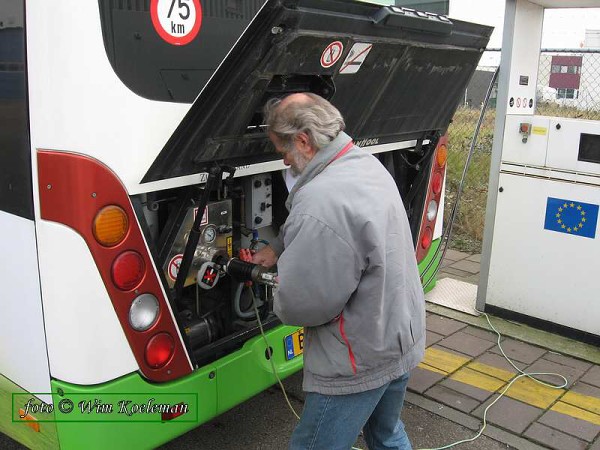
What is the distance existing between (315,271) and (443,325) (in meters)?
2.85

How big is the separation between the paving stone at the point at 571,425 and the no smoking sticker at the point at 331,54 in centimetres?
222

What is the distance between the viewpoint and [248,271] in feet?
8.36

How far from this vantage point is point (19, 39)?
1996 mm

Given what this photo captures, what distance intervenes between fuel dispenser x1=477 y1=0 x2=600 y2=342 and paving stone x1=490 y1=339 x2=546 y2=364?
0.31 metres

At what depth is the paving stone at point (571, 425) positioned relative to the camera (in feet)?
10.5

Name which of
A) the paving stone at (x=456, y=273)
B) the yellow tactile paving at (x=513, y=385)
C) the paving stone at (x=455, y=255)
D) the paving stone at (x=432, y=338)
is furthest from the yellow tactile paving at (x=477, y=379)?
the paving stone at (x=455, y=255)

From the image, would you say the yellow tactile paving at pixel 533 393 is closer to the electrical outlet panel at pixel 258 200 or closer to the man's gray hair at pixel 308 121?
the electrical outlet panel at pixel 258 200

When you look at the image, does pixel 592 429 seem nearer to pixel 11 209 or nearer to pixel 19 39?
pixel 11 209

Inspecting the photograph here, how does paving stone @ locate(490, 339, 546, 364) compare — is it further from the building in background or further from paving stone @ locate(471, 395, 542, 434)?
the building in background

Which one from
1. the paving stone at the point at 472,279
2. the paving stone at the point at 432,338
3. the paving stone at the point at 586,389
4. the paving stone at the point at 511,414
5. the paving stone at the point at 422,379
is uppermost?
the paving stone at the point at 472,279

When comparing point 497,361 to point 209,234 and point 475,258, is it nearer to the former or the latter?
point 475,258

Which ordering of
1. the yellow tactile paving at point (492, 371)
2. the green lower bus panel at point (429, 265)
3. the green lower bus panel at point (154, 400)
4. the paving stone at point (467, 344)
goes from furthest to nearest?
1. the paving stone at point (467, 344)
2. the green lower bus panel at point (429, 265)
3. the yellow tactile paving at point (492, 371)
4. the green lower bus panel at point (154, 400)

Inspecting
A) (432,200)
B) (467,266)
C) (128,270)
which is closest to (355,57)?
(128,270)

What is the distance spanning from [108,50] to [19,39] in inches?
11.5
